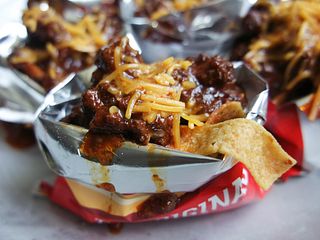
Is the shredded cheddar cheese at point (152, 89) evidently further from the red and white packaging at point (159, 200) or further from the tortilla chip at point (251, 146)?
the red and white packaging at point (159, 200)

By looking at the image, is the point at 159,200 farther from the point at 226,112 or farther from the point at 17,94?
the point at 17,94

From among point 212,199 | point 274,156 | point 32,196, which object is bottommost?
point 32,196

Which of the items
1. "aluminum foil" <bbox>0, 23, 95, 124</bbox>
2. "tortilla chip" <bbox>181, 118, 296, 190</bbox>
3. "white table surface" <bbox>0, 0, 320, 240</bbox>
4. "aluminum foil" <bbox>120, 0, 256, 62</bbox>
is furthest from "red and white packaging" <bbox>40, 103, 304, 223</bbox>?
"aluminum foil" <bbox>120, 0, 256, 62</bbox>

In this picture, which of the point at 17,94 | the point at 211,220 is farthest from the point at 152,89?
the point at 17,94

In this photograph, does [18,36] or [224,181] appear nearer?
[224,181]

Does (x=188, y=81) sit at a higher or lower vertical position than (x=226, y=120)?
higher

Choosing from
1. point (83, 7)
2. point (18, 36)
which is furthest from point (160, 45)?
point (18, 36)

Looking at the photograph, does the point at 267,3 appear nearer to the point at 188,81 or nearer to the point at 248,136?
the point at 188,81

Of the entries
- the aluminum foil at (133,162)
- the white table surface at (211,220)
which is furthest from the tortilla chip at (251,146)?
the white table surface at (211,220)
